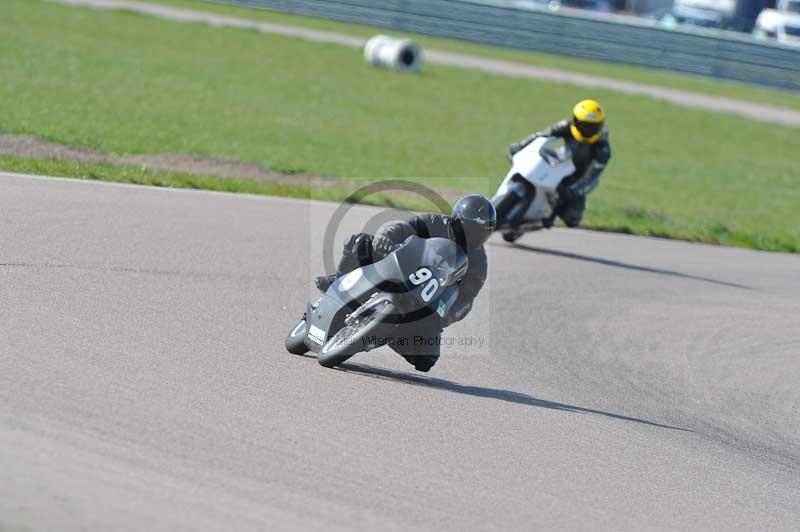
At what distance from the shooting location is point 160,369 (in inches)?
257

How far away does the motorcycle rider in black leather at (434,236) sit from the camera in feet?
24.2

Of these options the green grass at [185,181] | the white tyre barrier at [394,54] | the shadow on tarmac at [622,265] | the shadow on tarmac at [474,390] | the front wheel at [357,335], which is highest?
the front wheel at [357,335]

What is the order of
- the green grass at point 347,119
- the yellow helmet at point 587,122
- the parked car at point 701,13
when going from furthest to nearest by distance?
the parked car at point 701,13
the green grass at point 347,119
the yellow helmet at point 587,122

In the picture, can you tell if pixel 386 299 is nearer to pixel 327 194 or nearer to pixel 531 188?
pixel 531 188

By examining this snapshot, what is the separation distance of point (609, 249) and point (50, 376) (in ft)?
29.9

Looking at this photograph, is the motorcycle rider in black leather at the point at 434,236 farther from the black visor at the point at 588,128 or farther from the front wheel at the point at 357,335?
the black visor at the point at 588,128

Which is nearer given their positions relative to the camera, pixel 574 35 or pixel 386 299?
pixel 386 299

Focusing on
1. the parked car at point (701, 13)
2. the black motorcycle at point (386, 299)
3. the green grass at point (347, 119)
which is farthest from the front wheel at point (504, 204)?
the parked car at point (701, 13)

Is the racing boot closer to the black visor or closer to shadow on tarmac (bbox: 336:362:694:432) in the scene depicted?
shadow on tarmac (bbox: 336:362:694:432)

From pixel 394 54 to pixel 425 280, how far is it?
2166cm

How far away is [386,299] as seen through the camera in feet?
23.2

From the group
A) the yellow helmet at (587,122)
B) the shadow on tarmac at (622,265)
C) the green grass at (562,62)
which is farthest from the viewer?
the green grass at (562,62)

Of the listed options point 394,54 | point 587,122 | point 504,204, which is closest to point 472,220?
point 504,204

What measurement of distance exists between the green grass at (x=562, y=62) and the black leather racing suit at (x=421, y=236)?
2607cm
